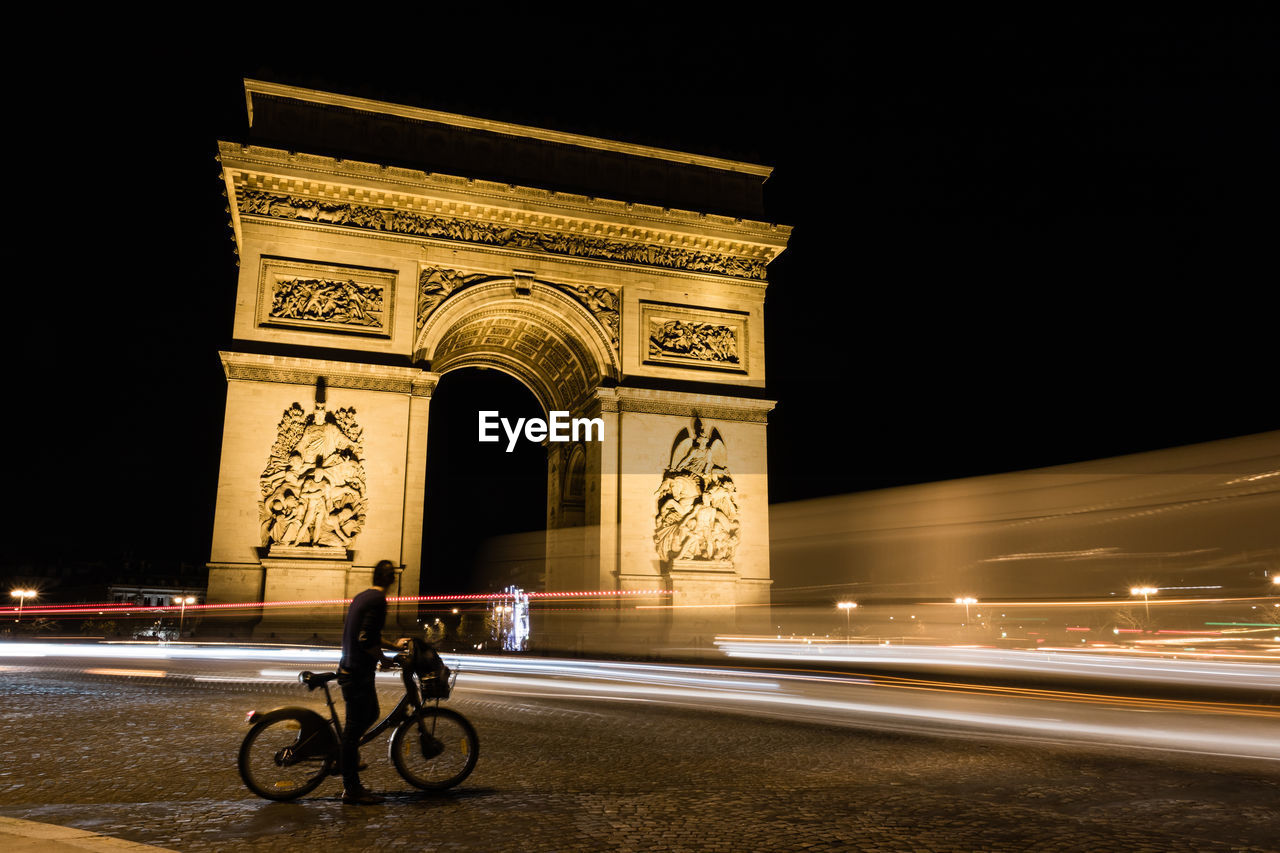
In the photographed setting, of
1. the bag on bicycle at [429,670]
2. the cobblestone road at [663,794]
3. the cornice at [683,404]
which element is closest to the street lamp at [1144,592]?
the cobblestone road at [663,794]

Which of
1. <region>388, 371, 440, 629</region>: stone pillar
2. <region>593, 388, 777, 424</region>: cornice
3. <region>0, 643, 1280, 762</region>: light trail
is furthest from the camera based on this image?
<region>593, 388, 777, 424</region>: cornice

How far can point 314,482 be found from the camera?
20.0 meters

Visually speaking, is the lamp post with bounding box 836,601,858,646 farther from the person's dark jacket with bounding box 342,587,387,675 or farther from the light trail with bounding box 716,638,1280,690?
the person's dark jacket with bounding box 342,587,387,675

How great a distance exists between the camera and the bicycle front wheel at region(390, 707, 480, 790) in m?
5.76

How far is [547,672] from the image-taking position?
47.8 ft

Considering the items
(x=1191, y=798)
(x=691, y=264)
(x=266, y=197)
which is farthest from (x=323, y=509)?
(x=1191, y=798)

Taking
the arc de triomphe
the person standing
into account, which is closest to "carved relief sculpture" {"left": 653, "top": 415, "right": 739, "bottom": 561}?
the arc de triomphe

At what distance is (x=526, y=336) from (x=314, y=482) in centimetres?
745

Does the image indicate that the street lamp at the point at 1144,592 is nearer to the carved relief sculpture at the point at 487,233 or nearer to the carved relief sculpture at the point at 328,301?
the carved relief sculpture at the point at 487,233

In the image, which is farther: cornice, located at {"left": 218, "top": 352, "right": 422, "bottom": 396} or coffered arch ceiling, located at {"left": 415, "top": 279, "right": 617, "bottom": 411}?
coffered arch ceiling, located at {"left": 415, "top": 279, "right": 617, "bottom": 411}

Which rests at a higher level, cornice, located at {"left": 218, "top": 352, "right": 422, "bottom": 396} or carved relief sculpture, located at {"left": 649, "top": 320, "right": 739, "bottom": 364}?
carved relief sculpture, located at {"left": 649, "top": 320, "right": 739, "bottom": 364}

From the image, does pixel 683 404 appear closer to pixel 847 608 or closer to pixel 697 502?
pixel 697 502

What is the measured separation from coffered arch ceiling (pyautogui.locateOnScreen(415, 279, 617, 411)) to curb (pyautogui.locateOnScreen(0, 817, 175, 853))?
18.1m

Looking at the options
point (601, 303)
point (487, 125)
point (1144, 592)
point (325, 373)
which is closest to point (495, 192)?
point (487, 125)
